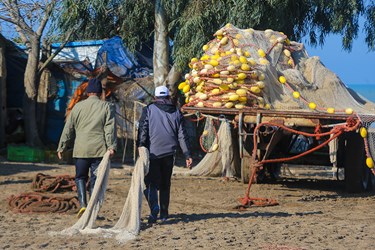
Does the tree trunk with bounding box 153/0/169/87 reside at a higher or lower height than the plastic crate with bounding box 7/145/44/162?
higher

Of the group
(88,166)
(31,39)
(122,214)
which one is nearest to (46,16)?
(31,39)

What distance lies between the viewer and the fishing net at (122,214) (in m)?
7.64

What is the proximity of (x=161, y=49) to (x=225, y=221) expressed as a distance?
809 centimetres

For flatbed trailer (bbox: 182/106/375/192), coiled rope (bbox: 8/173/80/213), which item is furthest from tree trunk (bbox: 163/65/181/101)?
coiled rope (bbox: 8/173/80/213)

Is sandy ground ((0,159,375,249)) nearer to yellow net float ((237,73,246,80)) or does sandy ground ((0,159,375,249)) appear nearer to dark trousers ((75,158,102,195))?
dark trousers ((75,158,102,195))

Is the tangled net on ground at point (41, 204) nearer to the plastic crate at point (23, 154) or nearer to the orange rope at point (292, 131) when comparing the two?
the orange rope at point (292, 131)

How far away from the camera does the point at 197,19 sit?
49.4ft

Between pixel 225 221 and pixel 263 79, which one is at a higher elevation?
pixel 263 79

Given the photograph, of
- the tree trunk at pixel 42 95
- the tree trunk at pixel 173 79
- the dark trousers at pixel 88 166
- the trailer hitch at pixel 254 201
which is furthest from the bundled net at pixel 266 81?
the tree trunk at pixel 42 95

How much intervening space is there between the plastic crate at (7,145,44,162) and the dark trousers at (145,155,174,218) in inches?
336

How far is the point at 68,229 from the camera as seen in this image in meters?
7.68

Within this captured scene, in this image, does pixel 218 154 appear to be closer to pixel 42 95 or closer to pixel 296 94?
pixel 296 94

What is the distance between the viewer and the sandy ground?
737 cm

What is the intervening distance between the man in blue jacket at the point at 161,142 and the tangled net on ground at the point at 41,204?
1.24m
